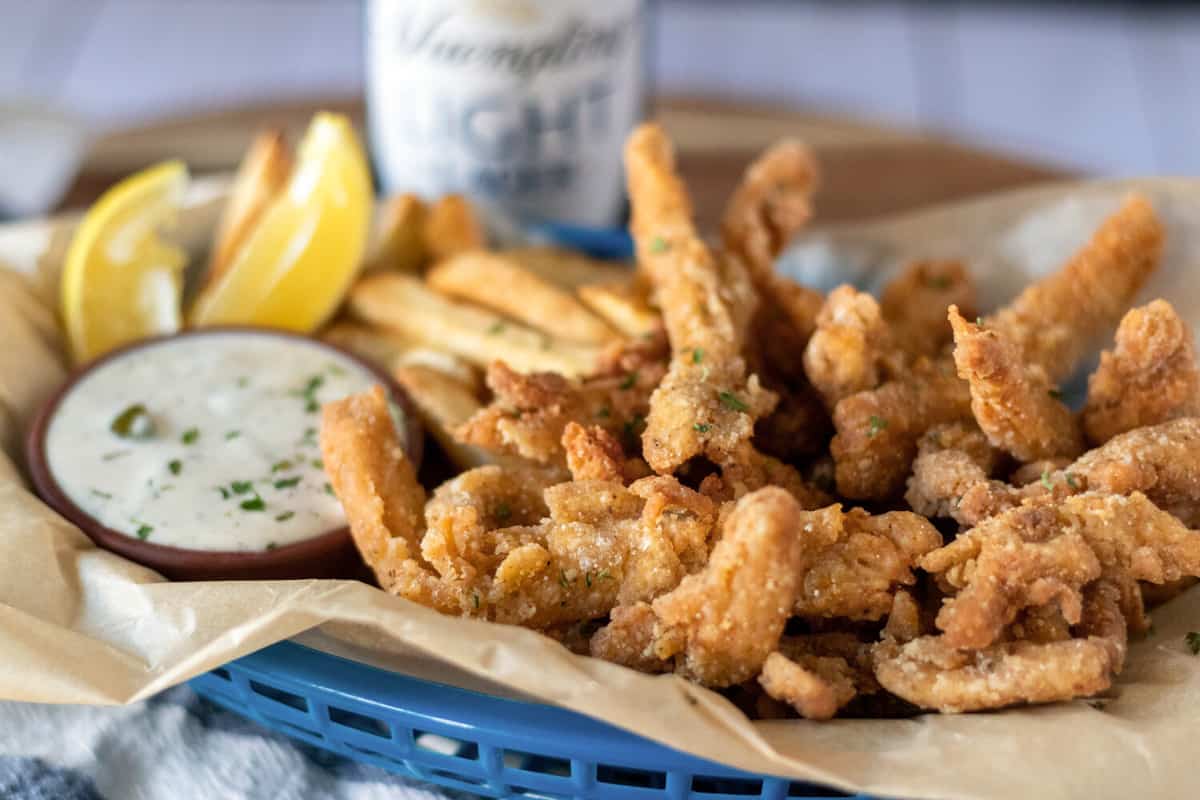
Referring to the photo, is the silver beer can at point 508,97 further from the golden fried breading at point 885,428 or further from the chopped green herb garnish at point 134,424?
the golden fried breading at point 885,428

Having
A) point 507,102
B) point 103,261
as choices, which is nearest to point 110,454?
point 103,261

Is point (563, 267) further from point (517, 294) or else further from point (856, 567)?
point (856, 567)

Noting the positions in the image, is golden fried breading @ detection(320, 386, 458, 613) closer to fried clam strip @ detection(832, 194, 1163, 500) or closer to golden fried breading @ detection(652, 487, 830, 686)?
golden fried breading @ detection(652, 487, 830, 686)

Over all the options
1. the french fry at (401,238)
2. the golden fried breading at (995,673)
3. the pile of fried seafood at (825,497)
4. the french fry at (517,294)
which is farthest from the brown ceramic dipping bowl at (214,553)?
the golden fried breading at (995,673)

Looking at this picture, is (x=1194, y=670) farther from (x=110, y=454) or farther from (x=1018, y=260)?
(x=110, y=454)

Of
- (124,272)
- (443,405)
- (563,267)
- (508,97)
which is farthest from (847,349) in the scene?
(124,272)

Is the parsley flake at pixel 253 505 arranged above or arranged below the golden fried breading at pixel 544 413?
below
